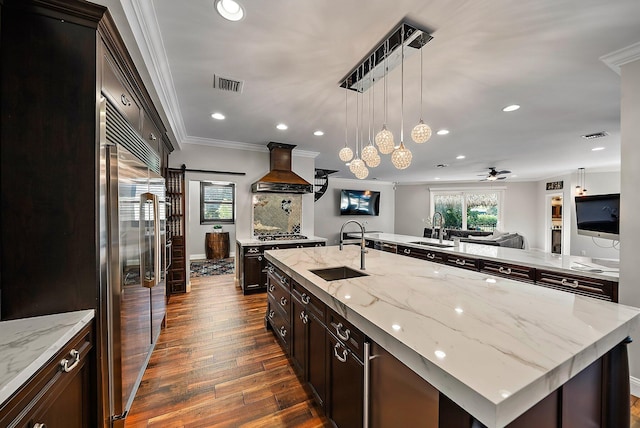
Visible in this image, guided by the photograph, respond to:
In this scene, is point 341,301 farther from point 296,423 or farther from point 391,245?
point 391,245

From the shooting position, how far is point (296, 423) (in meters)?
1.60

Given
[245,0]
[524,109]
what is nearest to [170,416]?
[245,0]

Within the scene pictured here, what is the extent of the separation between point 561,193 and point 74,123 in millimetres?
10722

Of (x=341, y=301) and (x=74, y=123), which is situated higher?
(x=74, y=123)

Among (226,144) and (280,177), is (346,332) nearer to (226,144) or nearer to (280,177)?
(280,177)

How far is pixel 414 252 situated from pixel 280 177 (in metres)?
2.66

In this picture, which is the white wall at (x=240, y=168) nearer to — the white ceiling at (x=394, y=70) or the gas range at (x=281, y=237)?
the gas range at (x=281, y=237)

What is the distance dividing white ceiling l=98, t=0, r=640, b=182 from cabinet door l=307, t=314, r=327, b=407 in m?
1.97

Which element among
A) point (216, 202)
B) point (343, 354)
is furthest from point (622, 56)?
point (216, 202)

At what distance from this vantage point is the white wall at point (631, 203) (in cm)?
186

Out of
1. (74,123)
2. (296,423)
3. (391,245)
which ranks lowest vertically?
(296,423)

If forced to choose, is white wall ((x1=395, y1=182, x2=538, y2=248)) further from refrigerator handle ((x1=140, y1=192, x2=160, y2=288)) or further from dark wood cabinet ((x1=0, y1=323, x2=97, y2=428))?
dark wood cabinet ((x1=0, y1=323, x2=97, y2=428))

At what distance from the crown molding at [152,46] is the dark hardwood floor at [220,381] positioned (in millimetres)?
2472

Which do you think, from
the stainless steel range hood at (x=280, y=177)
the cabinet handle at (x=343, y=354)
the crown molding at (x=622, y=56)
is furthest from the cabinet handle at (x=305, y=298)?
the crown molding at (x=622, y=56)
